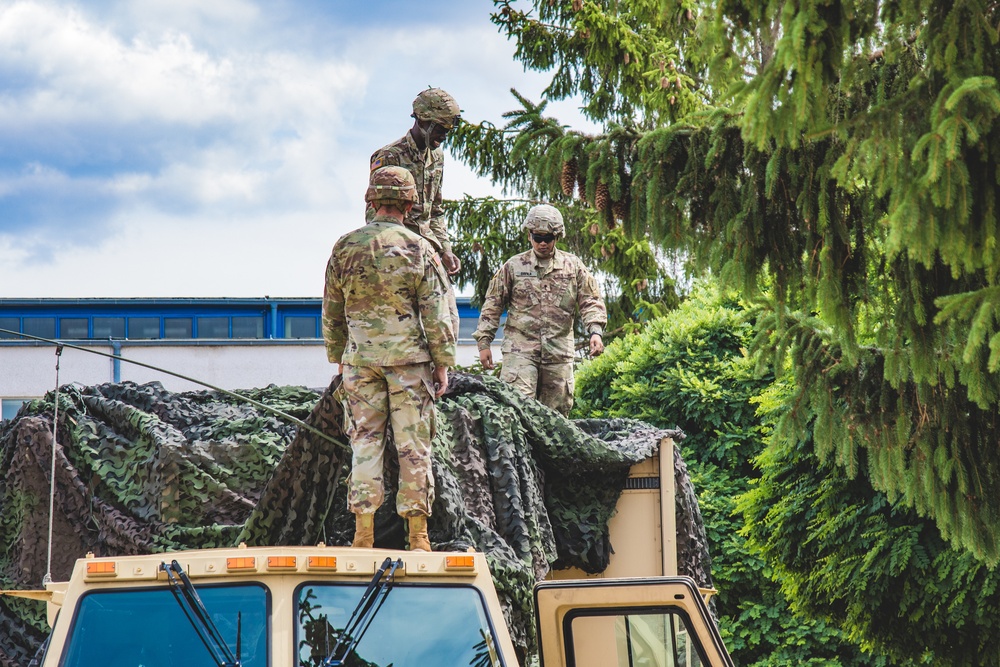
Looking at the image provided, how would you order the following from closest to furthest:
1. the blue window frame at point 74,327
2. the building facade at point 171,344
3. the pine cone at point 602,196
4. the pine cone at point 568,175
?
1. the pine cone at point 602,196
2. the pine cone at point 568,175
3. the building facade at point 171,344
4. the blue window frame at point 74,327

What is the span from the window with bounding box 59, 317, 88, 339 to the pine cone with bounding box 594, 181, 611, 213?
2829 cm

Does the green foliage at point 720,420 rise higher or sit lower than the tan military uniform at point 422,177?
lower

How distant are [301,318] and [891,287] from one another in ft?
94.4

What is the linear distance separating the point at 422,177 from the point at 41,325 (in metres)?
28.3

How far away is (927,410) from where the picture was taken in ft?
22.9

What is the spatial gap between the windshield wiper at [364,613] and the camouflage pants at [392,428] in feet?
4.31

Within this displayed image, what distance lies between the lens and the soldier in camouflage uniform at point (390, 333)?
233 inches

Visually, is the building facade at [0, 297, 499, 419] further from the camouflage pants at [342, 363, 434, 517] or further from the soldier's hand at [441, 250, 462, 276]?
the camouflage pants at [342, 363, 434, 517]

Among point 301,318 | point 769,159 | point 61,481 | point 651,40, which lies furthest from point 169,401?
point 301,318

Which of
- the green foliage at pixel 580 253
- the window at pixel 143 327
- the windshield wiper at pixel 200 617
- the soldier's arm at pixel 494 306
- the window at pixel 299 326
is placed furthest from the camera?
the window at pixel 299 326

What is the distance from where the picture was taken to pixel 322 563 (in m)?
4.32

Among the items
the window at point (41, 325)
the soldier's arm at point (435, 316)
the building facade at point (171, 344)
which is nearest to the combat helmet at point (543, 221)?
the soldier's arm at point (435, 316)

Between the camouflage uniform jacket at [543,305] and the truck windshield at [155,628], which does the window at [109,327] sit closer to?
the camouflage uniform jacket at [543,305]

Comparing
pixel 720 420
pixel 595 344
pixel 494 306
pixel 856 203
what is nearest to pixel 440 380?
pixel 856 203
